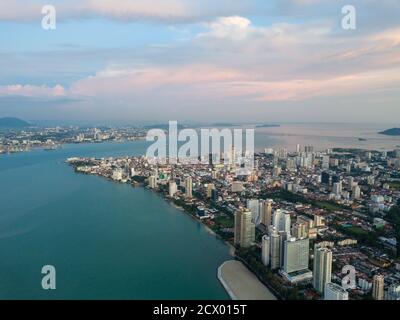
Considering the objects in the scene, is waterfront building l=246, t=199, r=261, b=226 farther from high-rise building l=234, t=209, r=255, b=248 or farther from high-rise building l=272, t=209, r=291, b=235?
high-rise building l=234, t=209, r=255, b=248

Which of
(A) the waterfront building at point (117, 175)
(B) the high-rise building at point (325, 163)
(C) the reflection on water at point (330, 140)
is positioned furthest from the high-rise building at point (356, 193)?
(C) the reflection on water at point (330, 140)

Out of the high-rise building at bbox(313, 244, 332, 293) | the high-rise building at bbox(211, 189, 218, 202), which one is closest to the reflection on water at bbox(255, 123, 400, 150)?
the high-rise building at bbox(211, 189, 218, 202)

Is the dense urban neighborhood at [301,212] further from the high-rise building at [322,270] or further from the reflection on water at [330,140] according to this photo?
A: the reflection on water at [330,140]

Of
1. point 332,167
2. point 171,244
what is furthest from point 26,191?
point 332,167

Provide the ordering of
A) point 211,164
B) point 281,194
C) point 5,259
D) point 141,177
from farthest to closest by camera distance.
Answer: point 211,164
point 141,177
point 281,194
point 5,259
